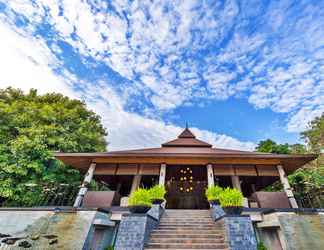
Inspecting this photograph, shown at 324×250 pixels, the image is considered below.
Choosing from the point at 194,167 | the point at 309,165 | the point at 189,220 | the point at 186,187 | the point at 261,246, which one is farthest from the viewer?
the point at 309,165

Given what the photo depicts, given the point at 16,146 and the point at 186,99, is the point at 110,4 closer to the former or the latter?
the point at 16,146

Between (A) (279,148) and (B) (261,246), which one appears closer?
(B) (261,246)

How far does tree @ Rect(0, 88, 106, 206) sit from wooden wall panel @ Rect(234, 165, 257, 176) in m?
8.86

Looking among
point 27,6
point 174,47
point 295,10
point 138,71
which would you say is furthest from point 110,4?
point 295,10

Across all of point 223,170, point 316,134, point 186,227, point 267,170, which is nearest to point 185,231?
point 186,227

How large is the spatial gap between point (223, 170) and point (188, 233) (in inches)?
183

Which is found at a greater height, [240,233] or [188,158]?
[188,158]

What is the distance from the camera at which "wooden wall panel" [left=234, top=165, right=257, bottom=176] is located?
8766mm

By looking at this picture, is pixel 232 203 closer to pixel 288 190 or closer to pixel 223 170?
pixel 223 170

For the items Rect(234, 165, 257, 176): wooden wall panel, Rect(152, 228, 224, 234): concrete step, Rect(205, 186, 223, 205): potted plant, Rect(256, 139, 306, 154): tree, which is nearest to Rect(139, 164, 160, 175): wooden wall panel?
Rect(205, 186, 223, 205): potted plant

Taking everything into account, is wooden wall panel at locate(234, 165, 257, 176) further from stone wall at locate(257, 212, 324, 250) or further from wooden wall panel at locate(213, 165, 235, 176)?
stone wall at locate(257, 212, 324, 250)

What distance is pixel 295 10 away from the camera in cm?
816

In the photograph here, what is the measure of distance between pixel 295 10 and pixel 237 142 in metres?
21.9

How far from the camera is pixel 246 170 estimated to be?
29.1 feet
